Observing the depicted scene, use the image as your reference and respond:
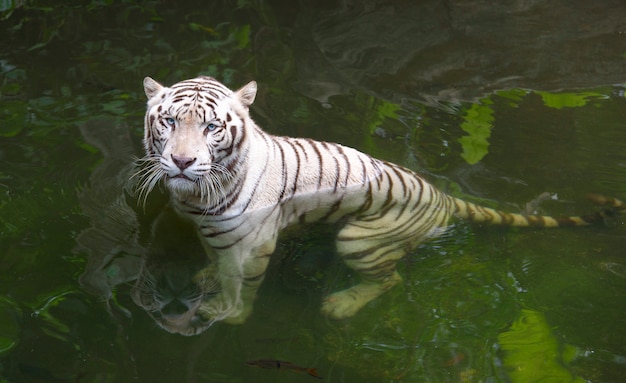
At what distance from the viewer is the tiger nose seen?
3443 millimetres

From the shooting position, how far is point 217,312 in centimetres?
364

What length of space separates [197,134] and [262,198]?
22.3 inches

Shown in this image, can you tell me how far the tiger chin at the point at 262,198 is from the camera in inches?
142

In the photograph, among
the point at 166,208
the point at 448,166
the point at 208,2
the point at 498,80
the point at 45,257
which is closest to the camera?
the point at 45,257

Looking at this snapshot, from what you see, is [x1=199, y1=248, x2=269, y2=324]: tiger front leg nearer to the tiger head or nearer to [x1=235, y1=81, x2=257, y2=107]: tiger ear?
the tiger head

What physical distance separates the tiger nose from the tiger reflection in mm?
673

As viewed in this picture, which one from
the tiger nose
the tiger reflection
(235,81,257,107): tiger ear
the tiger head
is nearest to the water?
the tiger reflection

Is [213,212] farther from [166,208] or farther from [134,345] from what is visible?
[134,345]

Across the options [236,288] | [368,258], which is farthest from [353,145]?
[236,288]

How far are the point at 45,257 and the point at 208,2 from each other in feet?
11.2

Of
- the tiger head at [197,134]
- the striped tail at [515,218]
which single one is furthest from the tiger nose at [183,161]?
the striped tail at [515,218]

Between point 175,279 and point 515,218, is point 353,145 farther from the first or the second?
point 175,279

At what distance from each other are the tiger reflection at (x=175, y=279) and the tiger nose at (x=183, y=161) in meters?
0.67

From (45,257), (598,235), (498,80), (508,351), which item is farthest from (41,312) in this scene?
(498,80)
